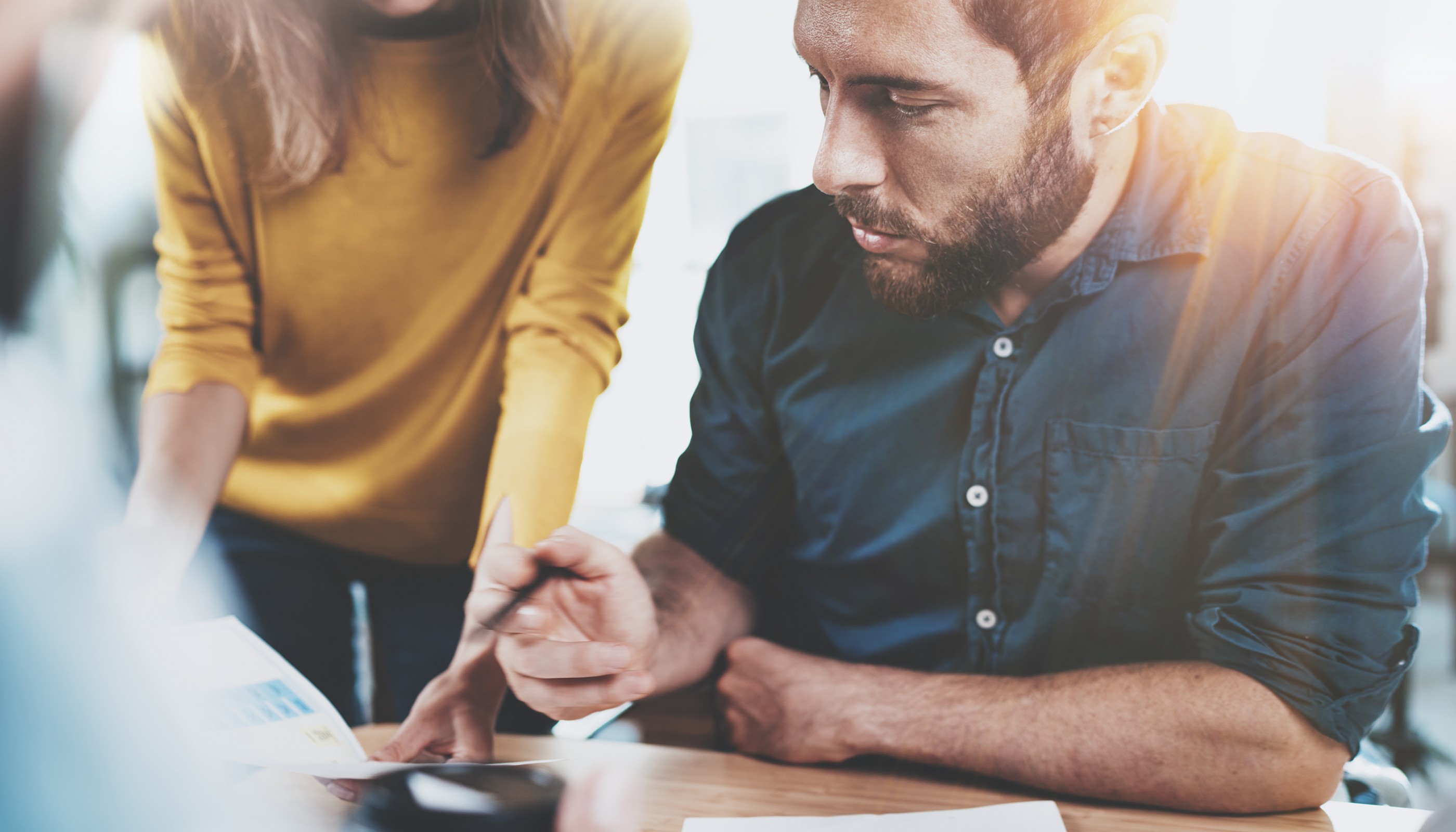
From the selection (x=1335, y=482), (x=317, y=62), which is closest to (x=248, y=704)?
(x=317, y=62)

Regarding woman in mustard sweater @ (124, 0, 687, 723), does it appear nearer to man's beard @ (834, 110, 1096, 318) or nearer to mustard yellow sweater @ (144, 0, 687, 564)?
mustard yellow sweater @ (144, 0, 687, 564)

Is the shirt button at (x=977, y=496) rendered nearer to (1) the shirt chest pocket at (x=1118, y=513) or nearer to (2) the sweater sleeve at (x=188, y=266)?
(1) the shirt chest pocket at (x=1118, y=513)

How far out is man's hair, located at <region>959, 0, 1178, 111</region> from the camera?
2.28 ft

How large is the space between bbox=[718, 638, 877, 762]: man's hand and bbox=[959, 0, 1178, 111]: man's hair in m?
0.51

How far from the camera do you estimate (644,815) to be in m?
0.71

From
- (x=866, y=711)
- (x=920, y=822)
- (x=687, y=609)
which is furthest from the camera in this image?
(x=687, y=609)

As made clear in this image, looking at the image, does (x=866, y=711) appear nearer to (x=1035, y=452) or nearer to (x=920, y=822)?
(x=920, y=822)

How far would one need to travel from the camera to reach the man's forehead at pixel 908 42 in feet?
2.28

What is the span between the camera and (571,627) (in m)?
0.78

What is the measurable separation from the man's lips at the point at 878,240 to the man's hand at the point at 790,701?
374 millimetres

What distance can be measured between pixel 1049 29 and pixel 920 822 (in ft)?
1.97

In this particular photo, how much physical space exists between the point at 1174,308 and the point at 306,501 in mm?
827

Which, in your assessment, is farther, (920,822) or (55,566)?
(55,566)

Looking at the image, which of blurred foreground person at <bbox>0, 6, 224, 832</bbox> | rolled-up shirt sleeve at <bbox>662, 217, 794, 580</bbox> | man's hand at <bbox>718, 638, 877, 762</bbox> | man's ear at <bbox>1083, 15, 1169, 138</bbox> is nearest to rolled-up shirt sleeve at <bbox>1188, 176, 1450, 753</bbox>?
man's ear at <bbox>1083, 15, 1169, 138</bbox>
